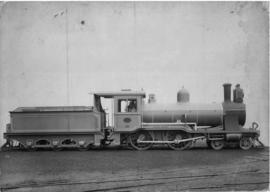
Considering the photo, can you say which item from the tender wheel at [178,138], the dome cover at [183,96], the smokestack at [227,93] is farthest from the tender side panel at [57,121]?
the smokestack at [227,93]

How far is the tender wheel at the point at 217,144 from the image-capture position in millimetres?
11953

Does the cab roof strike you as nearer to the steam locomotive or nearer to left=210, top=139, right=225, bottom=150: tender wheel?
the steam locomotive

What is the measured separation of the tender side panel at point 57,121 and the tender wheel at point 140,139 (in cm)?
139

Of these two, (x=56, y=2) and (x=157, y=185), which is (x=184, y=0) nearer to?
(x=56, y=2)

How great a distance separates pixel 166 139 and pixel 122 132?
173cm

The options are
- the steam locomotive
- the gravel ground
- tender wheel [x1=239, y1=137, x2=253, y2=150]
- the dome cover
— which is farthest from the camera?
the dome cover

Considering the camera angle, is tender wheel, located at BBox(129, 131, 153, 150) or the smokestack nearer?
tender wheel, located at BBox(129, 131, 153, 150)

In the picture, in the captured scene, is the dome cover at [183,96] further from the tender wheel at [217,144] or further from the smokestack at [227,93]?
the tender wheel at [217,144]

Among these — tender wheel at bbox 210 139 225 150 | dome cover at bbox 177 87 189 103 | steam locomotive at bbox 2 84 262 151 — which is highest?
dome cover at bbox 177 87 189 103

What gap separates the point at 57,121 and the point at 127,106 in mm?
2799

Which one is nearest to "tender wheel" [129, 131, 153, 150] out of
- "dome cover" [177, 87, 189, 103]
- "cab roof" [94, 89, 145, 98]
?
"cab roof" [94, 89, 145, 98]

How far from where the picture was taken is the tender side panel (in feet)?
38.9

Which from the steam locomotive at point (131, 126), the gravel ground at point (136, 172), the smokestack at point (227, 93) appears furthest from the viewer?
the smokestack at point (227, 93)

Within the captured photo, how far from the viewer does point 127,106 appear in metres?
12.2
